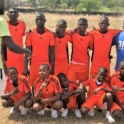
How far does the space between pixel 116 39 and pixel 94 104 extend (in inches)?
50.8

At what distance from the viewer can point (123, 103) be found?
4602 millimetres

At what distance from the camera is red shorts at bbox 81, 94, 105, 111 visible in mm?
4461

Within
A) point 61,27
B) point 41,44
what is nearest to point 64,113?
point 41,44

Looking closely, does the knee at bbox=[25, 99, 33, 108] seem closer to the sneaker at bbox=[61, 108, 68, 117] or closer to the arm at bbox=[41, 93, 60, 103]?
the arm at bbox=[41, 93, 60, 103]

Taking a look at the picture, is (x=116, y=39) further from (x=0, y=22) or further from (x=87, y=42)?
(x=0, y=22)

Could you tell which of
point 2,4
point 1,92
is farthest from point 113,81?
point 2,4

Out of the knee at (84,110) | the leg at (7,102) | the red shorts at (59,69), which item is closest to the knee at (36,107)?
the leg at (7,102)

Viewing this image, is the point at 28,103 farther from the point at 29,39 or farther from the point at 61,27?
the point at 61,27

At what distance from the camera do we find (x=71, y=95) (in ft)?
14.7

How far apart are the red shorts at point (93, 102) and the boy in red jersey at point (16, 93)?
906mm

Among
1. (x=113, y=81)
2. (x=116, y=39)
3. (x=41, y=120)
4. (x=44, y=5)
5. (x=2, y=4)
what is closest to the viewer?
(x=2, y=4)

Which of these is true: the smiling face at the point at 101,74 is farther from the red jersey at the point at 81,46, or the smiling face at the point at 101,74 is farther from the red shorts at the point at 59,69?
the red shorts at the point at 59,69

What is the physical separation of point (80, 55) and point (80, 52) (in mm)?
55

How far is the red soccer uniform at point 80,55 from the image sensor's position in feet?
16.5
